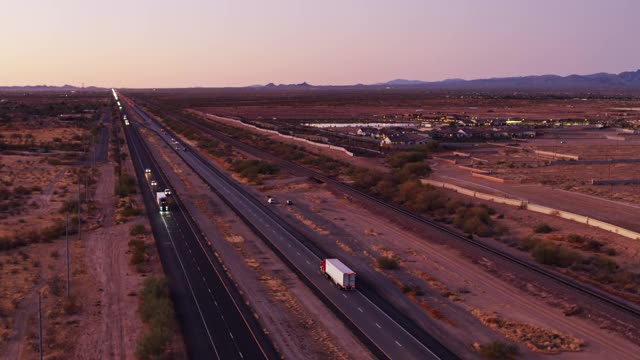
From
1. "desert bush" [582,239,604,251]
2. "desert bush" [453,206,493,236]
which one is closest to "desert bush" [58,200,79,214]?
"desert bush" [453,206,493,236]

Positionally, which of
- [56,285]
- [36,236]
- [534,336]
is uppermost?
[36,236]

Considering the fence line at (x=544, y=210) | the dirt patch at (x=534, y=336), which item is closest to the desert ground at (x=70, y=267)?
the dirt patch at (x=534, y=336)

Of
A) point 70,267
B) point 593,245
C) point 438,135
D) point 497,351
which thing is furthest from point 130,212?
point 438,135

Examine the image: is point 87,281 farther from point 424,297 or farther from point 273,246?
point 424,297

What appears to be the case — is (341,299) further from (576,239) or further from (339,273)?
(576,239)

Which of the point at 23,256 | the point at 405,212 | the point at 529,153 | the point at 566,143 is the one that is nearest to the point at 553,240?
the point at 405,212

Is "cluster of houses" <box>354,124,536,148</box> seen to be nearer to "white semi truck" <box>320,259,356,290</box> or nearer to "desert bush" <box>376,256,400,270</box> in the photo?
"desert bush" <box>376,256,400,270</box>

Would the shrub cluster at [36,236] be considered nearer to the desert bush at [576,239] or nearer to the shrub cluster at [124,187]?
the shrub cluster at [124,187]
